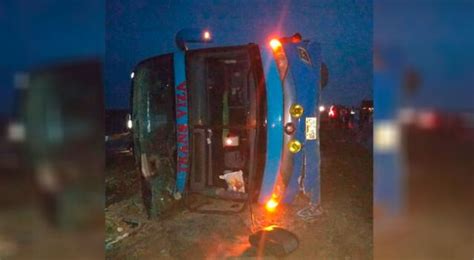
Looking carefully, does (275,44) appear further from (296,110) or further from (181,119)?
(181,119)

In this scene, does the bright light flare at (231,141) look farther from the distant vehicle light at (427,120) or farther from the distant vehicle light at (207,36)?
the distant vehicle light at (427,120)

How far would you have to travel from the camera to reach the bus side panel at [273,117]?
3.68m

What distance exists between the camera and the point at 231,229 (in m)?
4.26

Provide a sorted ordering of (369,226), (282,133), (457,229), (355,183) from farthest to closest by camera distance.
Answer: (355,183) → (369,226) → (282,133) → (457,229)

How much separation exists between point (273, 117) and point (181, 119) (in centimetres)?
114

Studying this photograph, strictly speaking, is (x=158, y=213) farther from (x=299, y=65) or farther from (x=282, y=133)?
(x=299, y=65)

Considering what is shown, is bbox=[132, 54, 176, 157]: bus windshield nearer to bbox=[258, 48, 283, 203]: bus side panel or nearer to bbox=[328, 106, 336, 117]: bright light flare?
bbox=[258, 48, 283, 203]: bus side panel

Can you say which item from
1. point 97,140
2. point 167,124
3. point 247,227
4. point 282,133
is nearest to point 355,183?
point 247,227

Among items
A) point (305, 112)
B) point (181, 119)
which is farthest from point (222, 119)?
point (305, 112)

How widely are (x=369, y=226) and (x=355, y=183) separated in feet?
7.06

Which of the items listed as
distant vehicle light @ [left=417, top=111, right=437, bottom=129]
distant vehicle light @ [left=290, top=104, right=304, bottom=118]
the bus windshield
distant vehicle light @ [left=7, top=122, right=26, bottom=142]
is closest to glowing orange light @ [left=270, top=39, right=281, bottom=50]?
distant vehicle light @ [left=290, top=104, right=304, bottom=118]

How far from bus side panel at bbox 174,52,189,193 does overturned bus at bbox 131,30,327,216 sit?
0.01m

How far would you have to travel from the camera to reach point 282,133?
3.72 metres

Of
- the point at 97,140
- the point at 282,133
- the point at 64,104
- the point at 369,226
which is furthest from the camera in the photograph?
the point at 369,226
